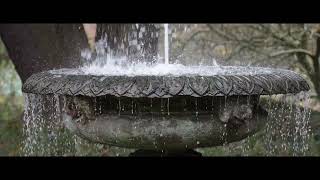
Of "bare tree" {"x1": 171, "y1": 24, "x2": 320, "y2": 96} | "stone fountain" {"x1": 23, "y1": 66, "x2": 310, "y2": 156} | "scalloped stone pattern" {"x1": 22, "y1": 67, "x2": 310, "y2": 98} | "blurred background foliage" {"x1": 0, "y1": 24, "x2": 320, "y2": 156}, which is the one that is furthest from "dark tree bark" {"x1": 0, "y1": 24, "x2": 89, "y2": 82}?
"scalloped stone pattern" {"x1": 22, "y1": 67, "x2": 310, "y2": 98}

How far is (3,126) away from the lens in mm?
6098

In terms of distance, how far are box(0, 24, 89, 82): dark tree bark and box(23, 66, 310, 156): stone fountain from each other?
2496 millimetres

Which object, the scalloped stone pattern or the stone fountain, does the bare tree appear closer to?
the stone fountain

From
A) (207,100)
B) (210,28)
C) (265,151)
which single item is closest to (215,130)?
(207,100)

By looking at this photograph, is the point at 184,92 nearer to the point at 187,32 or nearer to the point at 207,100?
the point at 207,100

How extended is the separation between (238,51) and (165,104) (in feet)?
14.4

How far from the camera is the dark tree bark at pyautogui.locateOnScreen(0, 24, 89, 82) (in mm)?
5328

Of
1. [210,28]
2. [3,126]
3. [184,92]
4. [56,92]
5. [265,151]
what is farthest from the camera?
[210,28]

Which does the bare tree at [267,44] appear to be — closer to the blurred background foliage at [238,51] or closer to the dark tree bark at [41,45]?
the blurred background foliage at [238,51]

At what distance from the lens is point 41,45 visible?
5.34m

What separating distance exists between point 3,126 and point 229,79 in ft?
13.5

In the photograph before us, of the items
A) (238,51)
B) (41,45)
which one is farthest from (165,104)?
(238,51)

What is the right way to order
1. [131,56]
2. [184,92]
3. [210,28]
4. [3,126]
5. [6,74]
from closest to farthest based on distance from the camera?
[184,92], [131,56], [3,126], [210,28], [6,74]

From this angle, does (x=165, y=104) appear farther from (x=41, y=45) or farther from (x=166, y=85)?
(x=41, y=45)
